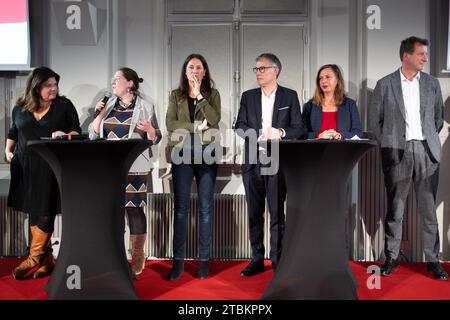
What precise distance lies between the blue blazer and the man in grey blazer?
248 mm

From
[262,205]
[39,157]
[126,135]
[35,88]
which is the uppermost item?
[35,88]

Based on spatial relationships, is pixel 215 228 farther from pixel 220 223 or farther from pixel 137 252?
pixel 137 252

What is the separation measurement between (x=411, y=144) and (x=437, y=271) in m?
0.89

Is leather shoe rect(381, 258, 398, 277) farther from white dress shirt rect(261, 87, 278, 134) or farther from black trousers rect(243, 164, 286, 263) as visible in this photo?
white dress shirt rect(261, 87, 278, 134)

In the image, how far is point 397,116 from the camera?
3.84 meters

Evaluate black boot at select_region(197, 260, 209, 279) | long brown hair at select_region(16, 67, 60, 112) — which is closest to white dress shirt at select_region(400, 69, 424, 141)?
black boot at select_region(197, 260, 209, 279)

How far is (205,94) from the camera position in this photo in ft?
12.1

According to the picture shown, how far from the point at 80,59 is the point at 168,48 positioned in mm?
742

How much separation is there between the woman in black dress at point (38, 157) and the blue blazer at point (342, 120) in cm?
166

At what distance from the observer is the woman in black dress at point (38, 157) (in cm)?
376

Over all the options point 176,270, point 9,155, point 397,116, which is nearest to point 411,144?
point 397,116

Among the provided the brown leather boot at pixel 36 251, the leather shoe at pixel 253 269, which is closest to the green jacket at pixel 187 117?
the leather shoe at pixel 253 269
